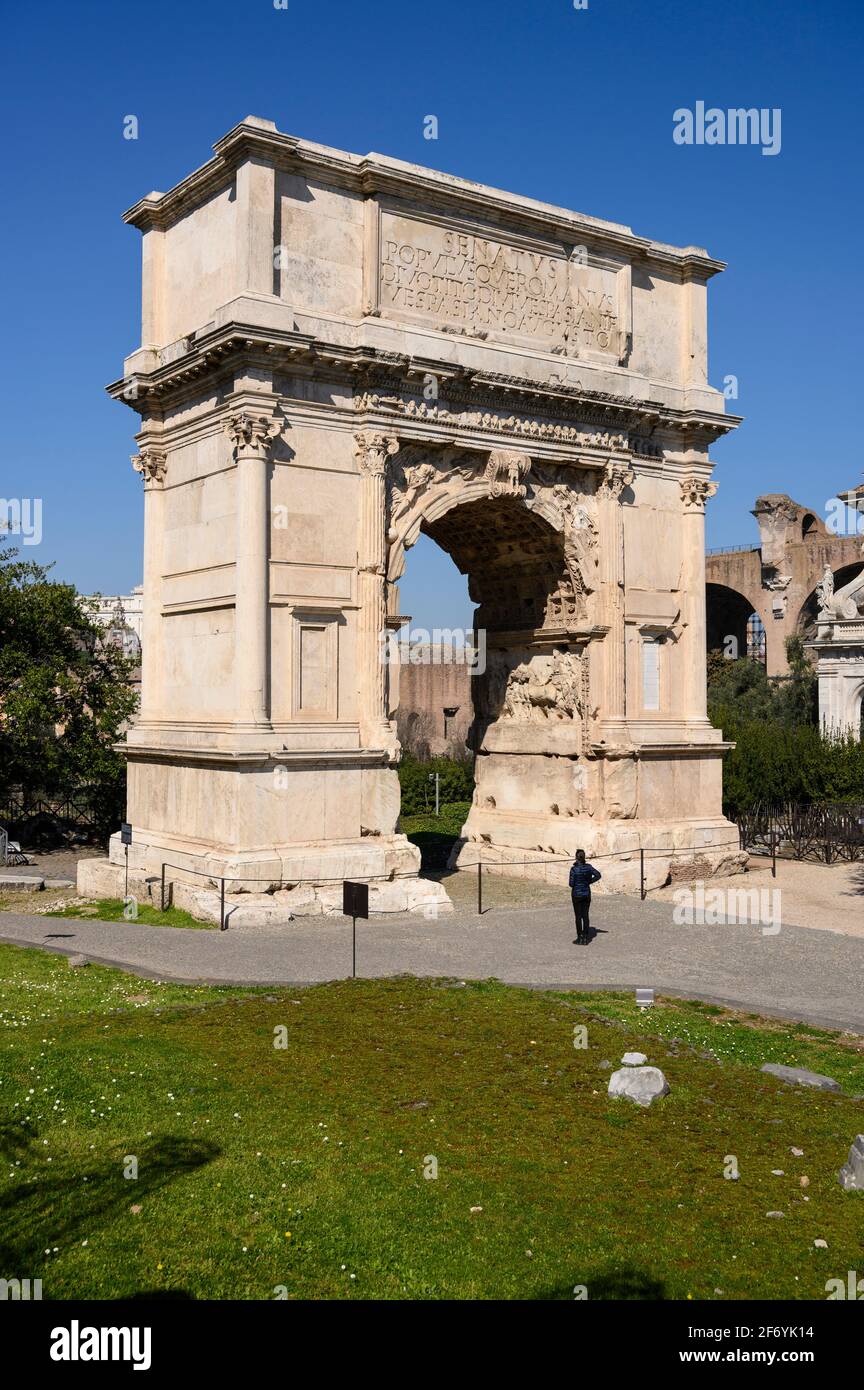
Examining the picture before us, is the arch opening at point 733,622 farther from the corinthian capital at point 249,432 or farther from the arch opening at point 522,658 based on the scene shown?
the corinthian capital at point 249,432

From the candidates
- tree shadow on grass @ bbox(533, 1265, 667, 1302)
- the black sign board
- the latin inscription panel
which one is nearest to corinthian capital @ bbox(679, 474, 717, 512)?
the latin inscription panel

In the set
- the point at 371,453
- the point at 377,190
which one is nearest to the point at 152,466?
the point at 371,453

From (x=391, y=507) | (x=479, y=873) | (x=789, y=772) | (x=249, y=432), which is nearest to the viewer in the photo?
(x=249, y=432)

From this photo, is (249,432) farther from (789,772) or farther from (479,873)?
(789,772)

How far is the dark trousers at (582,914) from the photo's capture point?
1616 cm

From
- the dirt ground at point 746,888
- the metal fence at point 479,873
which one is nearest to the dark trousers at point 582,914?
the metal fence at point 479,873

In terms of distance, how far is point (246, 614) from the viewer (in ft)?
58.1

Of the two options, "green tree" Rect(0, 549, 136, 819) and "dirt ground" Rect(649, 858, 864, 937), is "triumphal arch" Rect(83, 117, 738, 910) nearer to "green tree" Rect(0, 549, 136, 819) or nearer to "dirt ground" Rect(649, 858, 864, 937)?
"dirt ground" Rect(649, 858, 864, 937)

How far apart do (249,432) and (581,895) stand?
8.24m

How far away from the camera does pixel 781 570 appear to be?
55469 mm

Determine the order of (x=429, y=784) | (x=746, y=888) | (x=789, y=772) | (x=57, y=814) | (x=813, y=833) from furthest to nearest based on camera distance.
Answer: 1. (x=429, y=784)
2. (x=789, y=772)
3. (x=57, y=814)
4. (x=813, y=833)
5. (x=746, y=888)

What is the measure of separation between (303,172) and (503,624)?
30.9ft

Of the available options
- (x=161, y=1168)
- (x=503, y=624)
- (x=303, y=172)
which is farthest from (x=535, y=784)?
(x=161, y=1168)
